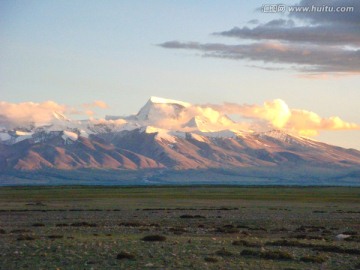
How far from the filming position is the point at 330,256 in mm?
30000

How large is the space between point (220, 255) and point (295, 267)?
391 centimetres

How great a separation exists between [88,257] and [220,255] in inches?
212

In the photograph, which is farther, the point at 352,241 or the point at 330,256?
the point at 352,241

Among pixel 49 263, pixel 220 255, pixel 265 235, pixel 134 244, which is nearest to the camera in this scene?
pixel 49 263

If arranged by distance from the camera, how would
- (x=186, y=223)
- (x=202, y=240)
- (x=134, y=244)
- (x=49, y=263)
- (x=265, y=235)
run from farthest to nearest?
(x=186, y=223), (x=265, y=235), (x=202, y=240), (x=134, y=244), (x=49, y=263)

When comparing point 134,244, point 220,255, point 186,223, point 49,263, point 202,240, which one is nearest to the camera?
point 49,263

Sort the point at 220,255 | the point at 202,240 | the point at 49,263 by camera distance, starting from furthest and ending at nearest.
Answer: the point at 202,240 < the point at 220,255 < the point at 49,263

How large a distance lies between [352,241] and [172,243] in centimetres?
1037

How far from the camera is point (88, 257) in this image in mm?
27766

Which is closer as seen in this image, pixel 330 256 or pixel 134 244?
pixel 330 256

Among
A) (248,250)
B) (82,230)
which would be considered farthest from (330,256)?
(82,230)

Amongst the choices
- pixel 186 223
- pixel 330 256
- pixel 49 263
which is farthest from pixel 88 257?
pixel 186 223

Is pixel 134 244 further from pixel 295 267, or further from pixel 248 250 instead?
pixel 295 267

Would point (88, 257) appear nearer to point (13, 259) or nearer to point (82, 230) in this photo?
point (13, 259)
